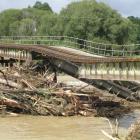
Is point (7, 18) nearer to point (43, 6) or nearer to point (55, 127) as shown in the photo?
point (43, 6)

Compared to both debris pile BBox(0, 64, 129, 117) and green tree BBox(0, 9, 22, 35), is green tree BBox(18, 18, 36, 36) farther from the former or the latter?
debris pile BBox(0, 64, 129, 117)

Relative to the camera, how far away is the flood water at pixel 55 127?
26.7 meters

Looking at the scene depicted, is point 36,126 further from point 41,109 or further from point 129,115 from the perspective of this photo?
point 129,115

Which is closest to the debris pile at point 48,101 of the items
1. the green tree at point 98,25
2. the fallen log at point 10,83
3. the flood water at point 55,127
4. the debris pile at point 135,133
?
the fallen log at point 10,83

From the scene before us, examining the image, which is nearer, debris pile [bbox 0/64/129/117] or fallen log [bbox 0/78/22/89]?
debris pile [bbox 0/64/129/117]

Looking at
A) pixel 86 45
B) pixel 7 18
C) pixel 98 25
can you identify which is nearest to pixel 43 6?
pixel 7 18

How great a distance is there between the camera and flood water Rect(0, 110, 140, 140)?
26.7 metres

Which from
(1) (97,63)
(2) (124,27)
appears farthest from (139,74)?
(2) (124,27)

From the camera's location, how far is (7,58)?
168 feet

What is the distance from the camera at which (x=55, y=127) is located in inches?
1170

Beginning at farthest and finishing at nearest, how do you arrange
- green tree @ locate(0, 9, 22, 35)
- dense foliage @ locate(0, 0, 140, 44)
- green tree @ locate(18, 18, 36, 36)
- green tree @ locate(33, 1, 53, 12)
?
green tree @ locate(33, 1, 53, 12), green tree @ locate(0, 9, 22, 35), green tree @ locate(18, 18, 36, 36), dense foliage @ locate(0, 0, 140, 44)

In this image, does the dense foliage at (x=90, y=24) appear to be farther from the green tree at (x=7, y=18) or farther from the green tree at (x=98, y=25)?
the green tree at (x=7, y=18)

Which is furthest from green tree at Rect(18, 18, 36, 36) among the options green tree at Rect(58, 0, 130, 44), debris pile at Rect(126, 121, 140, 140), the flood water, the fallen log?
A: debris pile at Rect(126, 121, 140, 140)

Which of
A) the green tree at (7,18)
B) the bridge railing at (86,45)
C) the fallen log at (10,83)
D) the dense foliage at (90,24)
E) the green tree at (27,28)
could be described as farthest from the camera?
the green tree at (7,18)
